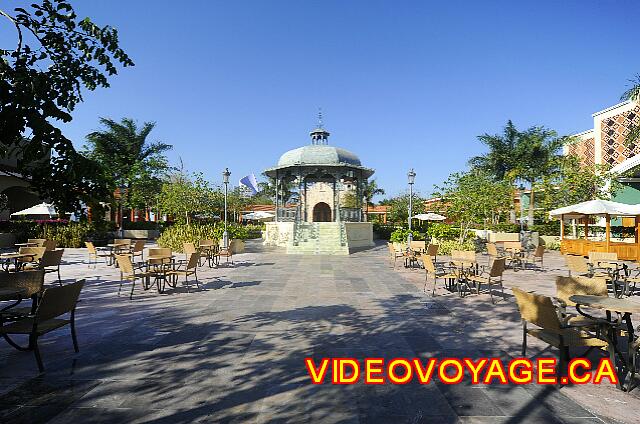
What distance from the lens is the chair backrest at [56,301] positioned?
13.0ft

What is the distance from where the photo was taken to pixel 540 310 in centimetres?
382

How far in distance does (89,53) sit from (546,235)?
1117 inches

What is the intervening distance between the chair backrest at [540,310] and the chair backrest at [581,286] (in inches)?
48.2

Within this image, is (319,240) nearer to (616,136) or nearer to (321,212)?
(321,212)

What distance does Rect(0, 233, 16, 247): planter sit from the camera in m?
20.7

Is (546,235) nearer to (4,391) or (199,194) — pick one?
(199,194)

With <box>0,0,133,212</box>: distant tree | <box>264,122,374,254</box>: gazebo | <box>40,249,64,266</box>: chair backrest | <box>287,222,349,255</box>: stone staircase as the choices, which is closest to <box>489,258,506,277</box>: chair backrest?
<box>0,0,133,212</box>: distant tree

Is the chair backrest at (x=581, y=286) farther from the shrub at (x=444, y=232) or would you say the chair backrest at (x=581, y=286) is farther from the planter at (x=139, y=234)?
the planter at (x=139, y=234)

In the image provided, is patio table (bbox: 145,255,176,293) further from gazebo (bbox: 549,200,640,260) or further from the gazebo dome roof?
gazebo (bbox: 549,200,640,260)

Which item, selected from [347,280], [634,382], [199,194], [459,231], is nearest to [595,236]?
[459,231]

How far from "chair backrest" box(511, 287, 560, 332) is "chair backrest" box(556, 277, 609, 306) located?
1.22m

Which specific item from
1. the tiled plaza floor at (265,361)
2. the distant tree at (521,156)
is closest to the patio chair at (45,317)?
the tiled plaza floor at (265,361)

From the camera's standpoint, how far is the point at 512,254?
12.8 metres

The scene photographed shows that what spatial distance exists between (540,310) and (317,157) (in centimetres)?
2017
